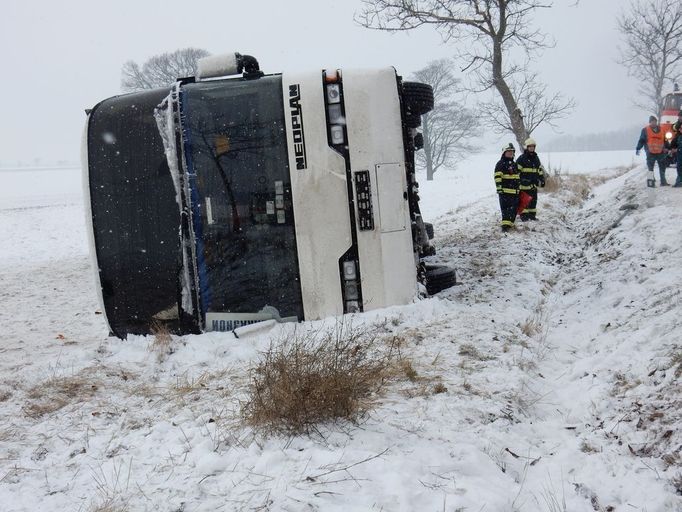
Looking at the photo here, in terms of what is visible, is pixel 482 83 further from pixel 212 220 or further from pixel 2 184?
→ pixel 2 184

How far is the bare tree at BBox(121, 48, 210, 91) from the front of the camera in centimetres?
3136

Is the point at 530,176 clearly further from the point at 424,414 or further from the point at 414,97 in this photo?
the point at 424,414

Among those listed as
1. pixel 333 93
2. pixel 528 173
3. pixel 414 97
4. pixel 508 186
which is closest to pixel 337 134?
pixel 333 93

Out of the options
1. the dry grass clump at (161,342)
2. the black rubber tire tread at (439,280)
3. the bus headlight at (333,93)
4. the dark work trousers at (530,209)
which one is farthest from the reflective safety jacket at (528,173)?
the dry grass clump at (161,342)

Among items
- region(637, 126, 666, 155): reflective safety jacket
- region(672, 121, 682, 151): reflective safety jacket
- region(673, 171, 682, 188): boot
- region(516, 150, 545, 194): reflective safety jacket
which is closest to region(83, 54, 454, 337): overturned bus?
region(516, 150, 545, 194): reflective safety jacket

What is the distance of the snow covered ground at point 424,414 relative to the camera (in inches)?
95.3

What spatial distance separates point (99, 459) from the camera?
2.95 m

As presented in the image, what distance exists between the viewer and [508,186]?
30.9 ft

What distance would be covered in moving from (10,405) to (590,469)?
Result: 3.94 meters

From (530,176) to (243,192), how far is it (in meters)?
6.97

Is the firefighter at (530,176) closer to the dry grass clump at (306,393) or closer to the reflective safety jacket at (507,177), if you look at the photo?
the reflective safety jacket at (507,177)

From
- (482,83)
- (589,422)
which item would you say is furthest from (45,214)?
(589,422)

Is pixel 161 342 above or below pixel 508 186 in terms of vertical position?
below

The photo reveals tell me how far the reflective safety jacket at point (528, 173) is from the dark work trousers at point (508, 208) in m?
0.68
